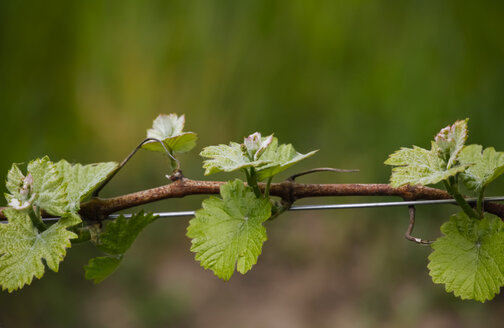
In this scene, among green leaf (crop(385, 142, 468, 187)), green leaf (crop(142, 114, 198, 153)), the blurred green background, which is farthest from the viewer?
the blurred green background

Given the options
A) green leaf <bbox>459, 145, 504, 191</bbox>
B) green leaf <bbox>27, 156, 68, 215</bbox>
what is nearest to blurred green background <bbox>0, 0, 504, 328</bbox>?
green leaf <bbox>459, 145, 504, 191</bbox>

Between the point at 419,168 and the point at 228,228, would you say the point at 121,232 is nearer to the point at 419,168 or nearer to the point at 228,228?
the point at 228,228

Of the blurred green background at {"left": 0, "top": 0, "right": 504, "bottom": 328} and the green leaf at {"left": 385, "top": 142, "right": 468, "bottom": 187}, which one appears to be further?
the blurred green background at {"left": 0, "top": 0, "right": 504, "bottom": 328}

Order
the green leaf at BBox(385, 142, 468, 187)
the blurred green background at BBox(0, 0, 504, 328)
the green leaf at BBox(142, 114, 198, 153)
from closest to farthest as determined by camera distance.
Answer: the green leaf at BBox(385, 142, 468, 187) < the green leaf at BBox(142, 114, 198, 153) < the blurred green background at BBox(0, 0, 504, 328)

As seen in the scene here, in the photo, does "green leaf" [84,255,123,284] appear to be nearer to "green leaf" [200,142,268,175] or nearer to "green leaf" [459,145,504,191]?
"green leaf" [200,142,268,175]

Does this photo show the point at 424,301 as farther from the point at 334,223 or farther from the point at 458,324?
the point at 334,223

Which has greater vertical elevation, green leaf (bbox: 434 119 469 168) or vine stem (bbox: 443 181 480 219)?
green leaf (bbox: 434 119 469 168)
